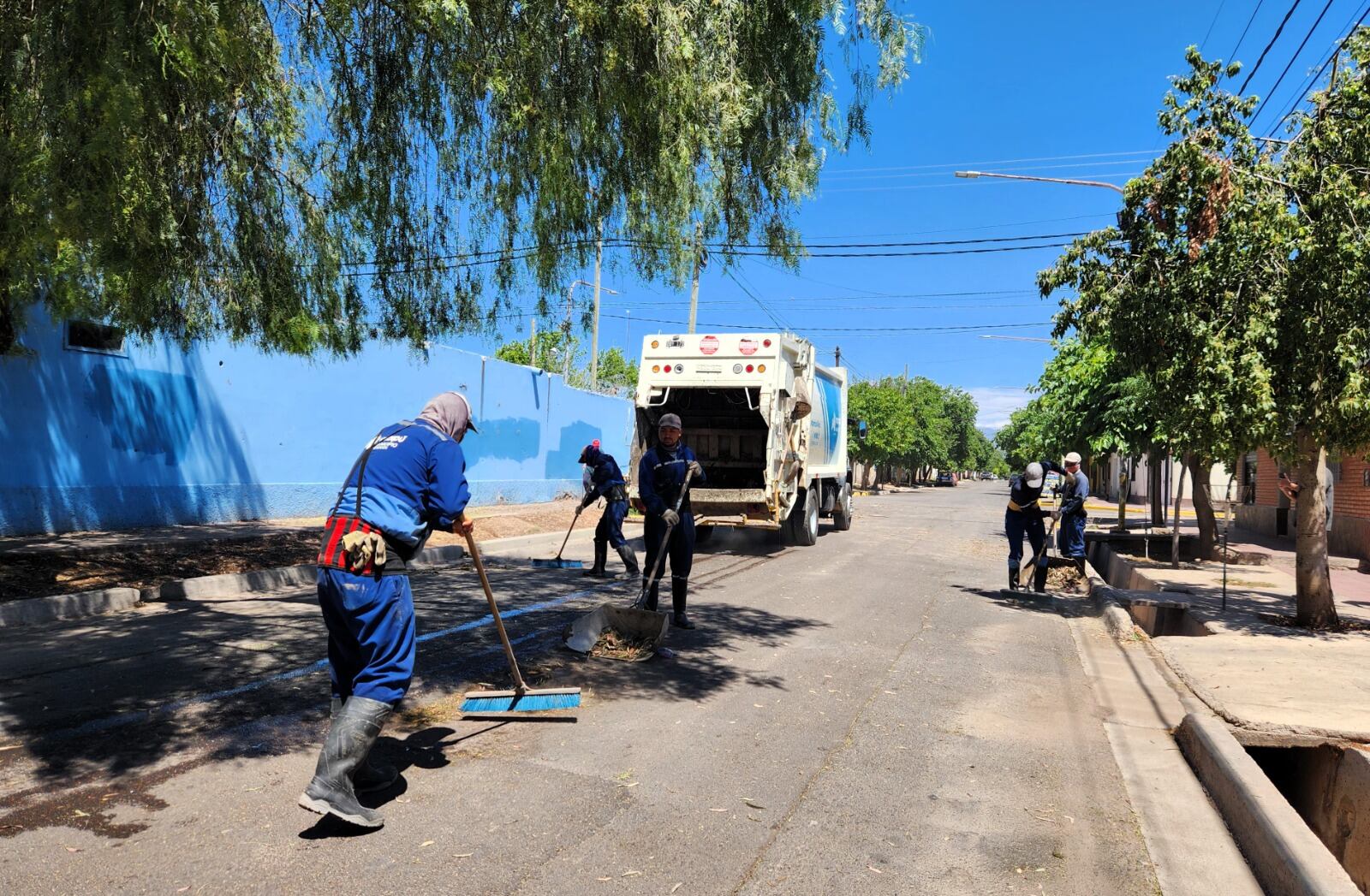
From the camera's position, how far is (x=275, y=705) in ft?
16.3

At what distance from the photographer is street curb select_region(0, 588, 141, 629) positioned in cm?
741

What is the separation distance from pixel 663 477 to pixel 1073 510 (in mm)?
6575

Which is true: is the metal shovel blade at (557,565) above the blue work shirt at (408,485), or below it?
below

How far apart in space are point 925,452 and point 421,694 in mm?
72033

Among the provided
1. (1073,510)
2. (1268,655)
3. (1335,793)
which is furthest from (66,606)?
(1073,510)

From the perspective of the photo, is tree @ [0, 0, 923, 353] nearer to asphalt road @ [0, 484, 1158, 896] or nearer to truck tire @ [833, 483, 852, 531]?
asphalt road @ [0, 484, 1158, 896]

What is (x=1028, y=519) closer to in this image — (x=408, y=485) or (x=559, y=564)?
(x=559, y=564)

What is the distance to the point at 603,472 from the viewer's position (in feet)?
35.6

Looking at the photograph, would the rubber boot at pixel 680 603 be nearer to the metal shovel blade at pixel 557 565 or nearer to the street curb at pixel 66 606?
the metal shovel blade at pixel 557 565

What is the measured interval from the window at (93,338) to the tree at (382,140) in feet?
16.0

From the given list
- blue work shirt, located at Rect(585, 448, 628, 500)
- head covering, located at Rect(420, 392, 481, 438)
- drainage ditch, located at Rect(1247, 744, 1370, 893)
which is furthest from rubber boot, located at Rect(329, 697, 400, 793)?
blue work shirt, located at Rect(585, 448, 628, 500)

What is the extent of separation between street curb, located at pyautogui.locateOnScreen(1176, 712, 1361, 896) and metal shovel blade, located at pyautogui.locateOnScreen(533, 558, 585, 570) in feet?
25.9

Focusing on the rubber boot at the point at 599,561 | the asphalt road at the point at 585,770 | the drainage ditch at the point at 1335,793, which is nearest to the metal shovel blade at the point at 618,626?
the asphalt road at the point at 585,770

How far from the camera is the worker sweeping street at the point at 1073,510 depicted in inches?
445
